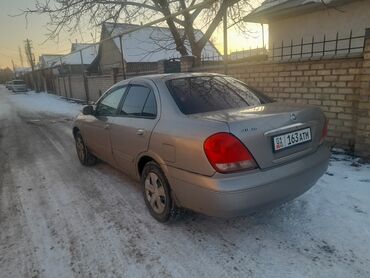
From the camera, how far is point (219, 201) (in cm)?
240

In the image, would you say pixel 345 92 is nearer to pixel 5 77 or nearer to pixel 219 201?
pixel 219 201

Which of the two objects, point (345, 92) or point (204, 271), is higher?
point (345, 92)

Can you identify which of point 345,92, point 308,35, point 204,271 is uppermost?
point 308,35

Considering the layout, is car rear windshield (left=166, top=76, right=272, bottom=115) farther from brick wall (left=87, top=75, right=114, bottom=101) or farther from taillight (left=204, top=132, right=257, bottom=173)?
brick wall (left=87, top=75, right=114, bottom=101)

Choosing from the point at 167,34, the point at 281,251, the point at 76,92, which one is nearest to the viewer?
the point at 281,251

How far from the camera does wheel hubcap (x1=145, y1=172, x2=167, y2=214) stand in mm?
3135

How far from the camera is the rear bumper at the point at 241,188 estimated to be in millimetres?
2383

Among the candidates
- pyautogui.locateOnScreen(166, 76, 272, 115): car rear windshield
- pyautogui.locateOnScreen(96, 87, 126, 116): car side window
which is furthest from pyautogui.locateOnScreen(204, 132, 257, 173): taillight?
pyautogui.locateOnScreen(96, 87, 126, 116): car side window

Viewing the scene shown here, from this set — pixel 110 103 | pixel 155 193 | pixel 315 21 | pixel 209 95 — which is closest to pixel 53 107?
pixel 315 21

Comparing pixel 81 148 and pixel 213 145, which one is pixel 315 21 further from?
pixel 213 145

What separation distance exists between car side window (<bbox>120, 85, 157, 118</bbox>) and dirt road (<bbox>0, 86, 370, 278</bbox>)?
1.12 m

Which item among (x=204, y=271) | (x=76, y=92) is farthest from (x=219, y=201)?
(x=76, y=92)

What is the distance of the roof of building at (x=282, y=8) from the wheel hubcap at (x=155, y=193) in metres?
7.70

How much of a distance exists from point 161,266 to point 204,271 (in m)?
0.36
